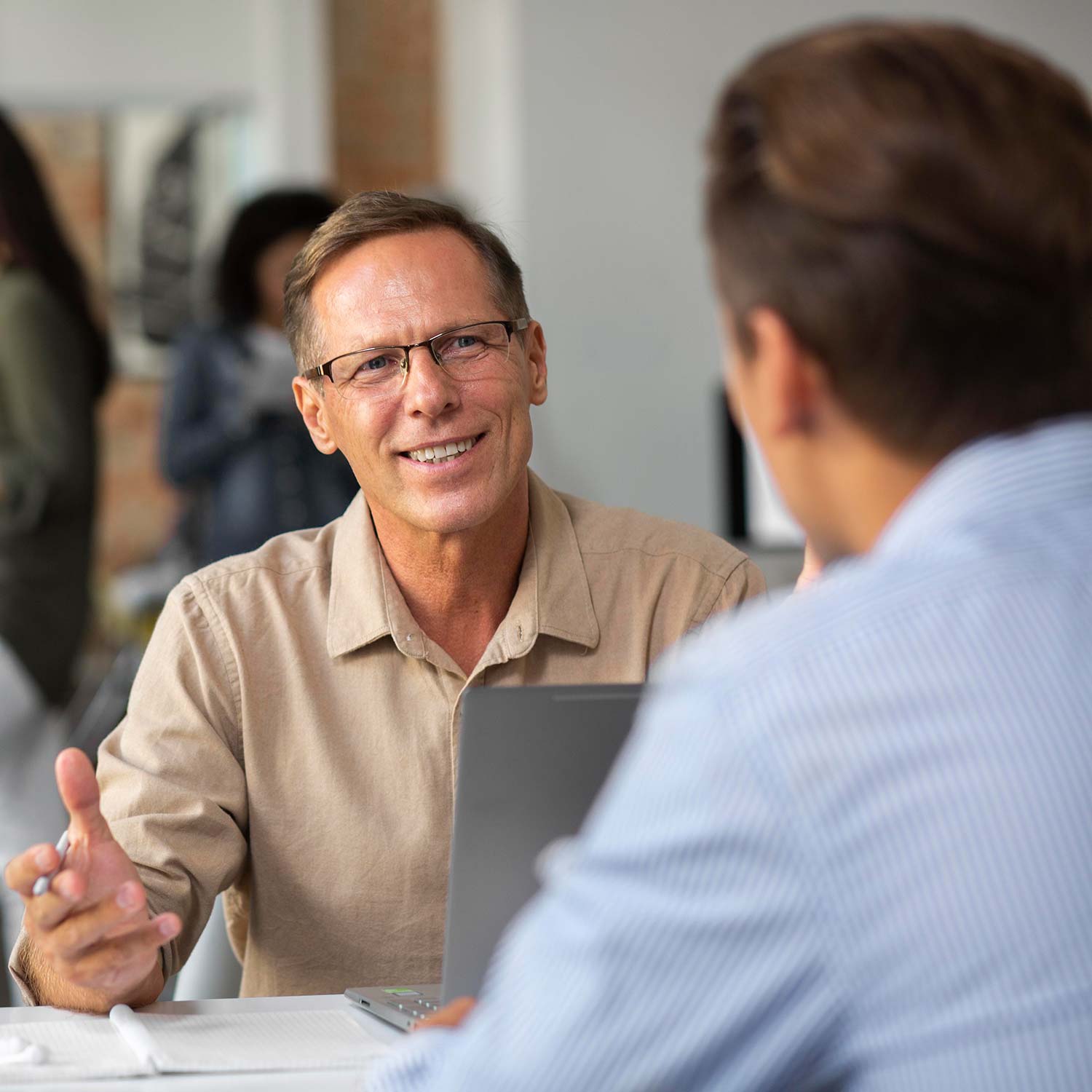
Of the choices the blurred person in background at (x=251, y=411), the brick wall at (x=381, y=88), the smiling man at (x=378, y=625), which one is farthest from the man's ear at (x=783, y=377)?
the brick wall at (x=381, y=88)

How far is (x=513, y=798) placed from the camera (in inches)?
42.8

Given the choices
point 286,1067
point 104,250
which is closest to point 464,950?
point 286,1067

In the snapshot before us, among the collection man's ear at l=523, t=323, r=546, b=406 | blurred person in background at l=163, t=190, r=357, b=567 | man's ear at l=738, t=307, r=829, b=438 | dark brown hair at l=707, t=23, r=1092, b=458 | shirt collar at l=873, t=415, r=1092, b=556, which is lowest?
blurred person in background at l=163, t=190, r=357, b=567

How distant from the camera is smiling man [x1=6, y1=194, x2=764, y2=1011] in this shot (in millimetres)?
1433

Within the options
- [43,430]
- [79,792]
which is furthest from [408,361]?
[43,430]

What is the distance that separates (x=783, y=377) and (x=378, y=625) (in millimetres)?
847

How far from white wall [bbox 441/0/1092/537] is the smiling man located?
3.02m

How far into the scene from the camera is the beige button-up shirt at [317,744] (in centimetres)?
141

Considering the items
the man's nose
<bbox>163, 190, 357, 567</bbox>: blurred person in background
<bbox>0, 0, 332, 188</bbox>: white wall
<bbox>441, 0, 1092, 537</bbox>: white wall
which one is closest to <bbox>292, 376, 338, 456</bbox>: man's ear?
the man's nose

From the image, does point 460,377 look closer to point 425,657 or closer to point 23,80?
point 425,657

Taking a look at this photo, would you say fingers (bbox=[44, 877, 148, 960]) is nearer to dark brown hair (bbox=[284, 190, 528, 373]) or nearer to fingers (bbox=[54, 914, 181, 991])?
fingers (bbox=[54, 914, 181, 991])

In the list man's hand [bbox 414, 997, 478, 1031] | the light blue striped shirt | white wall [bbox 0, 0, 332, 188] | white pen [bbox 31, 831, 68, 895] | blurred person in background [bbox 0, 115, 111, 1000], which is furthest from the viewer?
white wall [bbox 0, 0, 332, 188]

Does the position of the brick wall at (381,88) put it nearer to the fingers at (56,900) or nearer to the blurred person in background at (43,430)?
the blurred person in background at (43,430)

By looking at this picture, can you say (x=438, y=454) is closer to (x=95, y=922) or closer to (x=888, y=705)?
(x=95, y=922)
